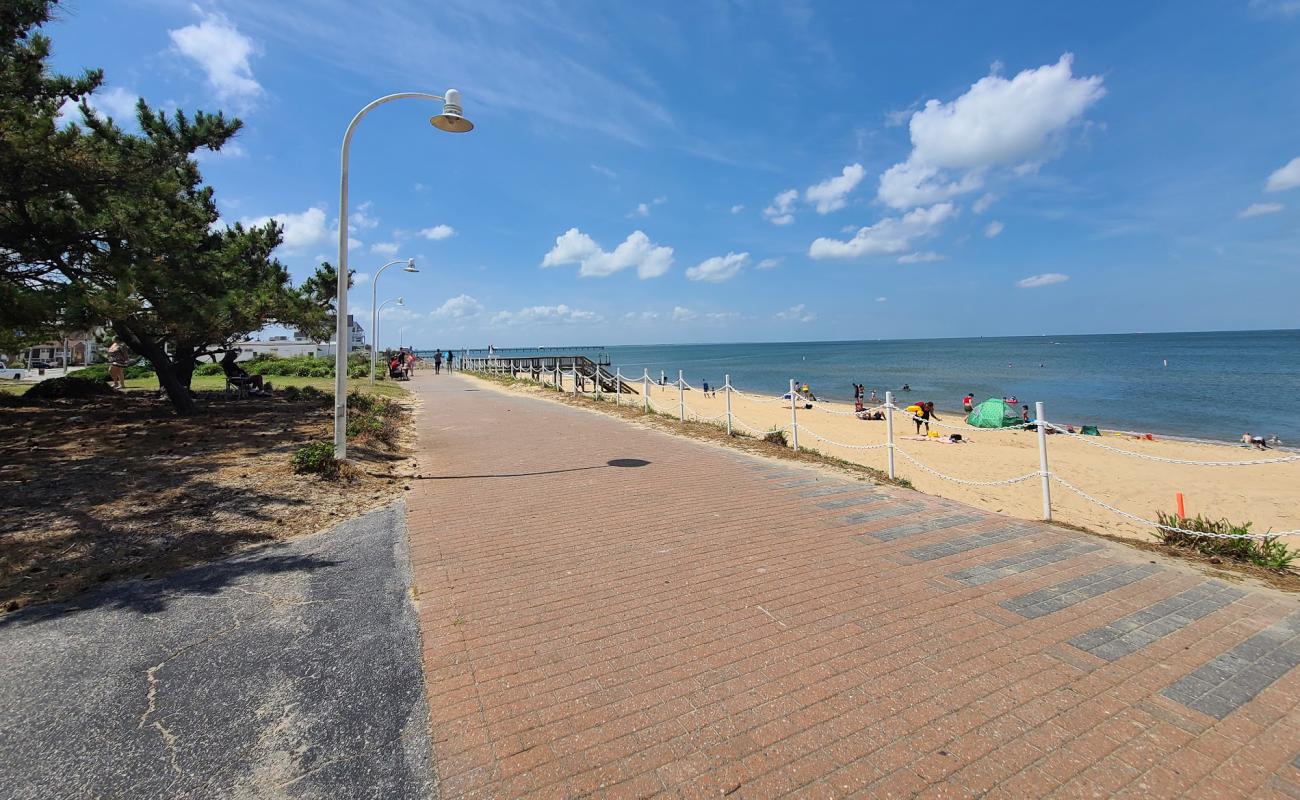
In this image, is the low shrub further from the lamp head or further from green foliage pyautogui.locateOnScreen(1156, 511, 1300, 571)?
green foliage pyautogui.locateOnScreen(1156, 511, 1300, 571)

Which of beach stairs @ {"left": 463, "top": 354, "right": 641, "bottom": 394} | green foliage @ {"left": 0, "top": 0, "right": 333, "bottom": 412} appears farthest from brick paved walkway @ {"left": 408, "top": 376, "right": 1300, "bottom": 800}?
beach stairs @ {"left": 463, "top": 354, "right": 641, "bottom": 394}

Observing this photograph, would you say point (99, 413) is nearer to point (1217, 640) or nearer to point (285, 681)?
point (285, 681)

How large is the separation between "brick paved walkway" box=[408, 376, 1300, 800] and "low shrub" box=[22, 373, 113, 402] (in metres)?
15.6

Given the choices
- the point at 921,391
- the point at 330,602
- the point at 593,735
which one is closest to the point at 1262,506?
the point at 593,735

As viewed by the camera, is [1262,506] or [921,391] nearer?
[1262,506]

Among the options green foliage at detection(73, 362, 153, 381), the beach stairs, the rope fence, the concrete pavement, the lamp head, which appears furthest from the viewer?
the beach stairs

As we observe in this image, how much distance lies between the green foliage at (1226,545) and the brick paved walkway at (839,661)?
0.73 metres

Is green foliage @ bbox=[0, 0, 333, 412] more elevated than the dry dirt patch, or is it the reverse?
green foliage @ bbox=[0, 0, 333, 412]

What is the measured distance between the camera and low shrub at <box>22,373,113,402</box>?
14.3 meters

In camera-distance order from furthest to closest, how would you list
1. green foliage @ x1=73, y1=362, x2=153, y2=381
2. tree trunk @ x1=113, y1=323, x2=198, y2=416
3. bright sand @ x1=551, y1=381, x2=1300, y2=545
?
green foliage @ x1=73, y1=362, x2=153, y2=381 < tree trunk @ x1=113, y1=323, x2=198, y2=416 < bright sand @ x1=551, y1=381, x2=1300, y2=545

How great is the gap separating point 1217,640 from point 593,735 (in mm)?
3761

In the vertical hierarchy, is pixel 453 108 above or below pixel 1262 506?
above

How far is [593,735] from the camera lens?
2535 millimetres

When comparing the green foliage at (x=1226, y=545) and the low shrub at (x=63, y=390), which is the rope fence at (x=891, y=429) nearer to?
the green foliage at (x=1226, y=545)
